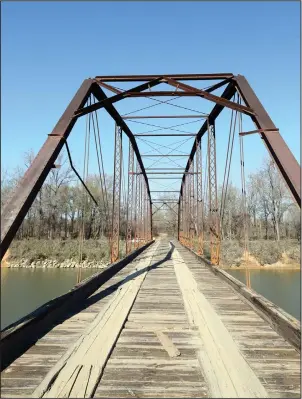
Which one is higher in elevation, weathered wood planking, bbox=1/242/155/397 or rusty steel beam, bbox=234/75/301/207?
rusty steel beam, bbox=234/75/301/207

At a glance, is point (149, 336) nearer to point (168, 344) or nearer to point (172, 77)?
Result: point (168, 344)

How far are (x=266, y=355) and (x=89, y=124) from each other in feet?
17.4

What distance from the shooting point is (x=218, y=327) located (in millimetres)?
3082

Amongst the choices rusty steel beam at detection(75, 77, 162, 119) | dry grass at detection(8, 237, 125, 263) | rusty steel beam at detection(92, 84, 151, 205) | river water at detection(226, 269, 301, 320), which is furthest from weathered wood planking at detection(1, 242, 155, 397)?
dry grass at detection(8, 237, 125, 263)

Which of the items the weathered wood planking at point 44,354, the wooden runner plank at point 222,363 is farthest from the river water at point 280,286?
the weathered wood planking at point 44,354

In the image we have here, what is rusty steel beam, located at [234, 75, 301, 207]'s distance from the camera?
133 inches

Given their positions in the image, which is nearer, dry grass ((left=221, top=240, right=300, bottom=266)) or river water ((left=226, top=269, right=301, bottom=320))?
river water ((left=226, top=269, right=301, bottom=320))

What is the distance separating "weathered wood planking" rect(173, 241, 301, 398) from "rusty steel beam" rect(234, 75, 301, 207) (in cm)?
142

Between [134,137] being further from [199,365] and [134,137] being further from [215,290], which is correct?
[199,365]

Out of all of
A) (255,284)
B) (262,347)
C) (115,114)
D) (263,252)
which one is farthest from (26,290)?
(263,252)

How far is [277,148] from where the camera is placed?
3859mm

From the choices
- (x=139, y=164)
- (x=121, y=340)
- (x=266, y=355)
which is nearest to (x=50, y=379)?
(x=121, y=340)

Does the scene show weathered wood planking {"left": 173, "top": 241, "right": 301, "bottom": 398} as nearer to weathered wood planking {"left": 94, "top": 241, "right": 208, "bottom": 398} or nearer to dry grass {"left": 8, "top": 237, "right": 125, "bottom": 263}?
weathered wood planking {"left": 94, "top": 241, "right": 208, "bottom": 398}

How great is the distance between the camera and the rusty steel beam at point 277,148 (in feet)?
11.1
